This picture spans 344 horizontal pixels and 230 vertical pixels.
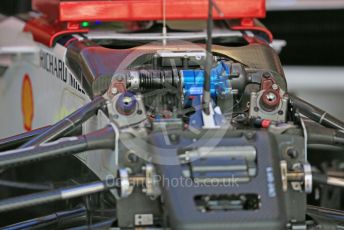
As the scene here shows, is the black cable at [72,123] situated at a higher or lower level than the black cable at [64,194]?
higher

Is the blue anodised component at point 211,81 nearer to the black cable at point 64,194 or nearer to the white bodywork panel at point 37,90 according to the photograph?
the white bodywork panel at point 37,90

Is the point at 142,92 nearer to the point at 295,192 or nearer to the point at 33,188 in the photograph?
the point at 295,192

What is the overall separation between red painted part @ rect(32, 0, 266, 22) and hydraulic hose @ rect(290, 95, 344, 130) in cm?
119

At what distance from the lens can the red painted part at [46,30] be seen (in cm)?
484

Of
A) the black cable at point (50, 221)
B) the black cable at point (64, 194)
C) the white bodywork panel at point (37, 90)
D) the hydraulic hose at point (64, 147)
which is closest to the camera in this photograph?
the black cable at point (64, 194)

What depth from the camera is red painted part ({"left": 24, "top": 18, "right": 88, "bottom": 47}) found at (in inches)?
191

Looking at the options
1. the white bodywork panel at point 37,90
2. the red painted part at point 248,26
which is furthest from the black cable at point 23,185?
the red painted part at point 248,26

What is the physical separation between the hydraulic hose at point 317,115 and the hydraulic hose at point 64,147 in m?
0.86

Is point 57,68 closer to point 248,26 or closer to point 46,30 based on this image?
point 46,30

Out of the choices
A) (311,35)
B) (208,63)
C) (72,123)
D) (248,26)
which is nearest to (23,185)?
(248,26)

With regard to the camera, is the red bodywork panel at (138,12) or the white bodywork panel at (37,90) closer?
the white bodywork panel at (37,90)

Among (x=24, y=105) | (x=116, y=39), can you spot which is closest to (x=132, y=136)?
(x=116, y=39)

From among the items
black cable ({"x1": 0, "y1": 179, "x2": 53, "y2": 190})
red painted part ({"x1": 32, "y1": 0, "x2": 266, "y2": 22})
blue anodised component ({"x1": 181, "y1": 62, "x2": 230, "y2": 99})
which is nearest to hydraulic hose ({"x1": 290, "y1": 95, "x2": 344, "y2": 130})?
blue anodised component ({"x1": 181, "y1": 62, "x2": 230, "y2": 99})

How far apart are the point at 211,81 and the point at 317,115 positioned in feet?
1.63
